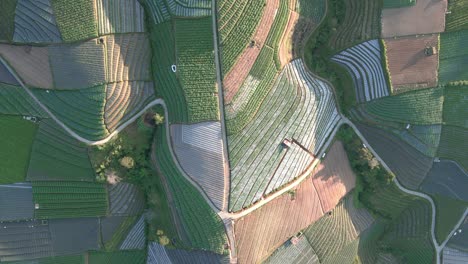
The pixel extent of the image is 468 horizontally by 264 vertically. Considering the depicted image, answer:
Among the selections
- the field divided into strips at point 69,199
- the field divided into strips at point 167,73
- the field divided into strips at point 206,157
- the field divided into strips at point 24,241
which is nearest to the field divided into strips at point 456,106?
the field divided into strips at point 206,157

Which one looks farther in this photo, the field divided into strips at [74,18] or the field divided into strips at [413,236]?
the field divided into strips at [413,236]

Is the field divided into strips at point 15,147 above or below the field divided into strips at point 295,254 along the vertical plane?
above

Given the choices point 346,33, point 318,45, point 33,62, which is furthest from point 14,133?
point 346,33

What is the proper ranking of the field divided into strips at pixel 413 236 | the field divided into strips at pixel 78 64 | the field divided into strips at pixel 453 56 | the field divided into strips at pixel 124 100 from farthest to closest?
the field divided into strips at pixel 413 236
the field divided into strips at pixel 453 56
the field divided into strips at pixel 124 100
the field divided into strips at pixel 78 64

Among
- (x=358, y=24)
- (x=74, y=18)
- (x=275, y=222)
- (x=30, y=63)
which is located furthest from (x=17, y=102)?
(x=358, y=24)

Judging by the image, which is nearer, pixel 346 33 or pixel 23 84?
pixel 23 84

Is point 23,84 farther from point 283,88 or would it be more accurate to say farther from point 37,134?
point 283,88

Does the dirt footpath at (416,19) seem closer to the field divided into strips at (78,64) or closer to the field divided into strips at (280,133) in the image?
the field divided into strips at (280,133)
